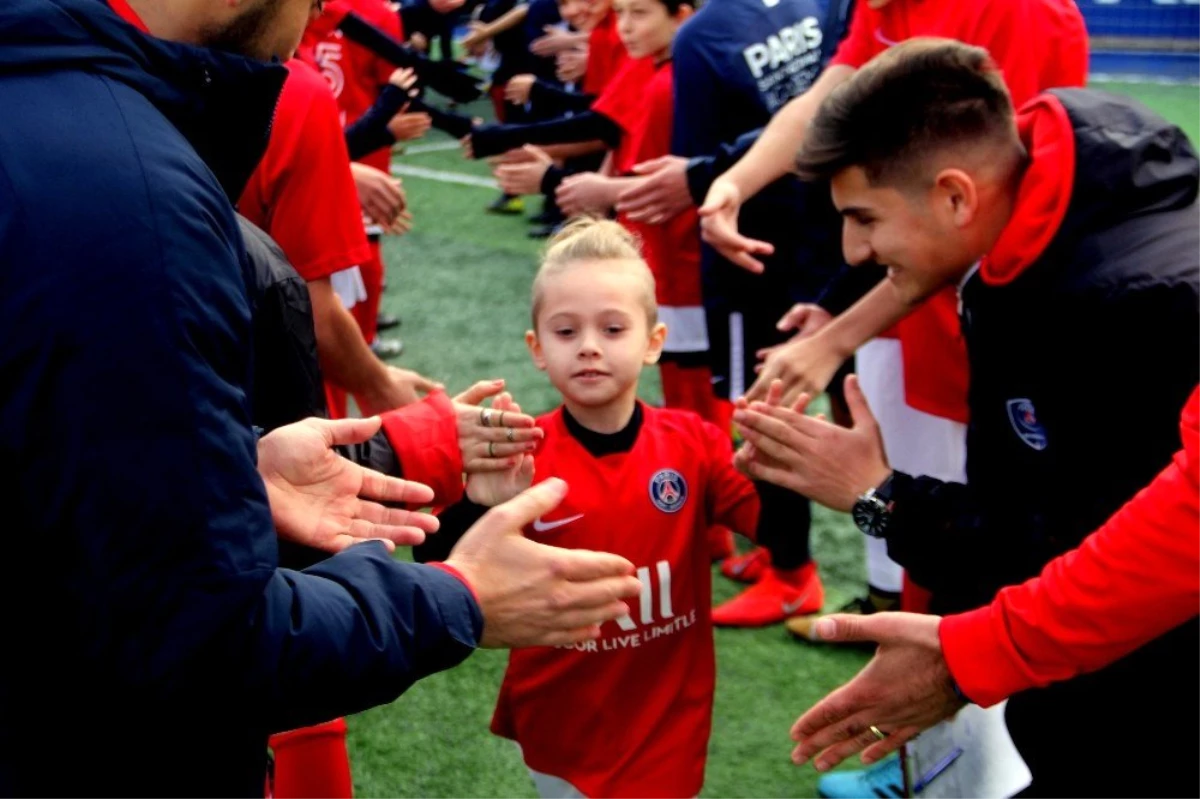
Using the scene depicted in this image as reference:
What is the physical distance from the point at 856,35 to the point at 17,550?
2.81 meters

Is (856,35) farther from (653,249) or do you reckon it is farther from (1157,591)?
(1157,591)

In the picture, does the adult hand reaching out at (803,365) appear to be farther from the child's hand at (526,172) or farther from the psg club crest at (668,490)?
the child's hand at (526,172)

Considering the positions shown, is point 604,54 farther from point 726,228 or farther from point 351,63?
point 726,228

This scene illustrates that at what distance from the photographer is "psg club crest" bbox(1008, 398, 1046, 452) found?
6.78 feet

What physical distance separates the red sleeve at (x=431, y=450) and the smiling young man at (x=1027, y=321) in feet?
1.98

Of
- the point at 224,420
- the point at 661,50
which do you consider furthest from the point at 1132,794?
the point at 661,50

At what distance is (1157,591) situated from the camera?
5.28ft

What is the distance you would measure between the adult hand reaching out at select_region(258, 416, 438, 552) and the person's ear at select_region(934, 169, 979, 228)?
1158mm

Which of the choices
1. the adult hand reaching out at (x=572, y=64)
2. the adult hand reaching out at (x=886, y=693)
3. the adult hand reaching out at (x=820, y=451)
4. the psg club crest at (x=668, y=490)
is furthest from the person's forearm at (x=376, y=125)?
the adult hand reaching out at (x=886, y=693)

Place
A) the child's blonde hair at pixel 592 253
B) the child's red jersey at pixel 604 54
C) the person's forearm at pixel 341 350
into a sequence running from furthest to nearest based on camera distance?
the child's red jersey at pixel 604 54 → the person's forearm at pixel 341 350 → the child's blonde hair at pixel 592 253

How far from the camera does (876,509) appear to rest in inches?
87.8

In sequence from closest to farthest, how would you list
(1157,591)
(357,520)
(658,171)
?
1. (1157,591)
2. (357,520)
3. (658,171)

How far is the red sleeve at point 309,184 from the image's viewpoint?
2789mm

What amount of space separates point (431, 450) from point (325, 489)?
0.47 m
